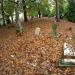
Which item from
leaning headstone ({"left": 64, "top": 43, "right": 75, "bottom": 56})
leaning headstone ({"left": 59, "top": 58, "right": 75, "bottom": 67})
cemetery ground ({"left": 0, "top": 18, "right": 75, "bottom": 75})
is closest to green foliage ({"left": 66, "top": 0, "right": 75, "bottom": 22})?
cemetery ground ({"left": 0, "top": 18, "right": 75, "bottom": 75})

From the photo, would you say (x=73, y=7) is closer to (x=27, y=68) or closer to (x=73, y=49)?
(x=73, y=49)

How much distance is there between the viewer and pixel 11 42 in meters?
16.7

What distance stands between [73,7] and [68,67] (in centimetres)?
1262

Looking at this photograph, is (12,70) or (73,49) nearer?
(12,70)

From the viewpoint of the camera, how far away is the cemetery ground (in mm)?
12789

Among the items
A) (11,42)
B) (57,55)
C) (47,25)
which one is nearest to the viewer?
(57,55)

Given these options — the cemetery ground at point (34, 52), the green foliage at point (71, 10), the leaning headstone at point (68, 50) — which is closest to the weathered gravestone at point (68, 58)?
the leaning headstone at point (68, 50)

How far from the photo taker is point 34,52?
14.8m

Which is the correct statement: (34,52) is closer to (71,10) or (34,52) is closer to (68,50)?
(68,50)

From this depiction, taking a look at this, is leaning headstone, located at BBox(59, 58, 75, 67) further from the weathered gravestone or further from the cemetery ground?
the cemetery ground

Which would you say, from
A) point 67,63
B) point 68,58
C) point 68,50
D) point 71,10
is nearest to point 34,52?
point 68,50

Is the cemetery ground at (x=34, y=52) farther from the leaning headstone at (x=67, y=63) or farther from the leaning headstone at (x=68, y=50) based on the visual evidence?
the leaning headstone at (x=68, y=50)

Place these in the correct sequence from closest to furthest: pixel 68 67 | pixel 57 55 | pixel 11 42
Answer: pixel 68 67
pixel 57 55
pixel 11 42

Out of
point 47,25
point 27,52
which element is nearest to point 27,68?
point 27,52
